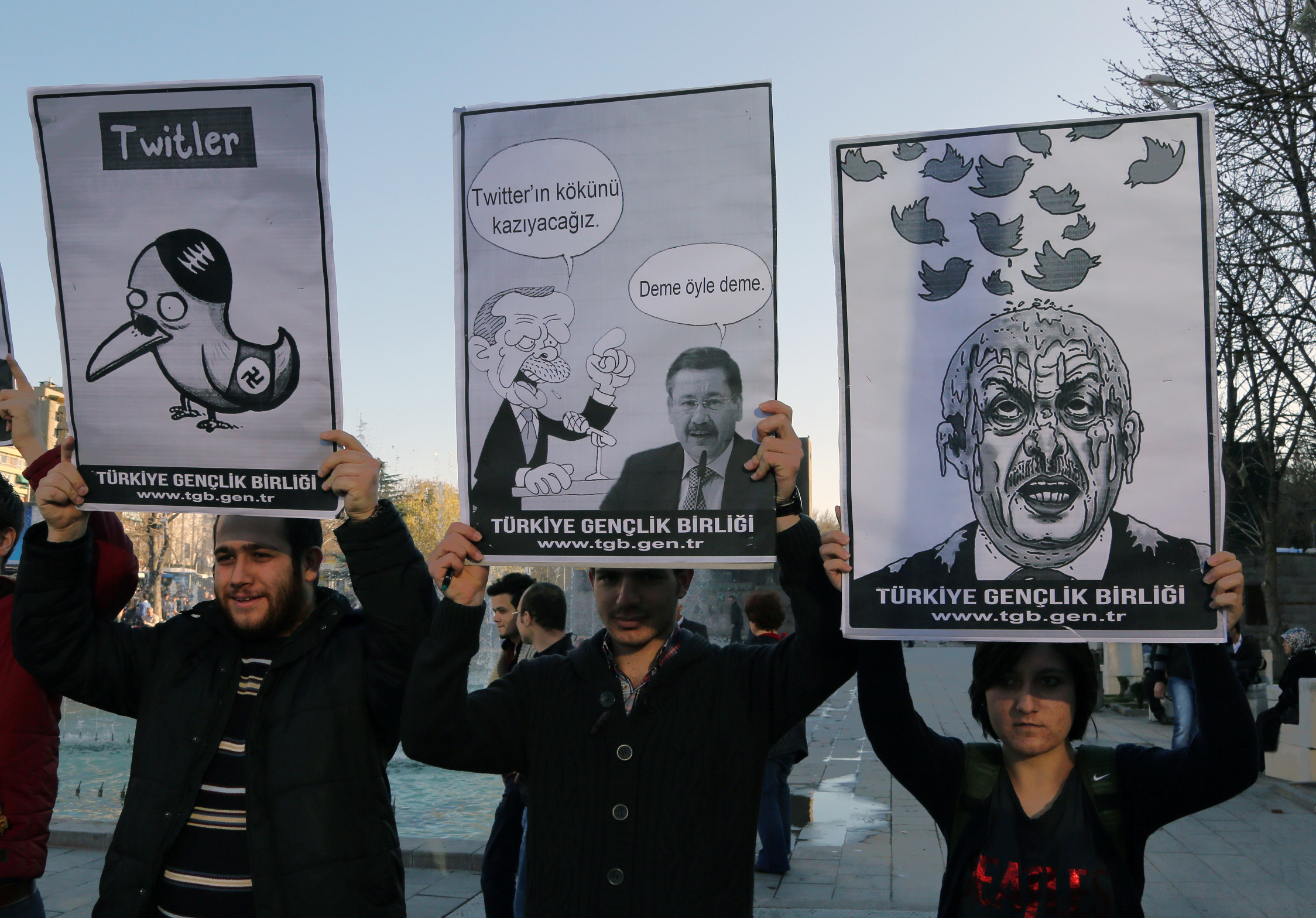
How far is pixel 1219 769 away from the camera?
2.50m

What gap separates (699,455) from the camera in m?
2.68

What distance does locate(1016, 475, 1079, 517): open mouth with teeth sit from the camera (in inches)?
100

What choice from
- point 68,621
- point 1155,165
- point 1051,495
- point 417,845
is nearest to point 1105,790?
point 1051,495

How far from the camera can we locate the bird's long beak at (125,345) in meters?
3.04

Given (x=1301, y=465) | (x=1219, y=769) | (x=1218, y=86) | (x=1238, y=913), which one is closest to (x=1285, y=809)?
(x=1238, y=913)

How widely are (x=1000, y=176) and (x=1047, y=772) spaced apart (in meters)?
1.41

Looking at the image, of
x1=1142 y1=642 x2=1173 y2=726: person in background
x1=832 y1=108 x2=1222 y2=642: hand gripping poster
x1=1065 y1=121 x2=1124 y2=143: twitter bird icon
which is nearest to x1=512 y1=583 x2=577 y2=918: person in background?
x1=832 y1=108 x2=1222 y2=642: hand gripping poster

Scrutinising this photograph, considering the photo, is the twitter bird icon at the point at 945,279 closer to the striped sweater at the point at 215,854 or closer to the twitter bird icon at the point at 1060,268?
the twitter bird icon at the point at 1060,268

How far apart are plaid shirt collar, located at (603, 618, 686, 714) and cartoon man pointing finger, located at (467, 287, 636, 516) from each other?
50 centimetres

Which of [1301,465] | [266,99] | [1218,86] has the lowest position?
[1301,465]

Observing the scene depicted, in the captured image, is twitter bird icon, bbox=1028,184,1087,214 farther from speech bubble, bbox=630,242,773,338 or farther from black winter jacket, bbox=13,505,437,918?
black winter jacket, bbox=13,505,437,918

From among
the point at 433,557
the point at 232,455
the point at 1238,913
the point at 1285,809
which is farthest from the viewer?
the point at 1285,809

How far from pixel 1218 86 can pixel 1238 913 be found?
957 centimetres

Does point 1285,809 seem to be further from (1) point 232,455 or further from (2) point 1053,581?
(1) point 232,455
